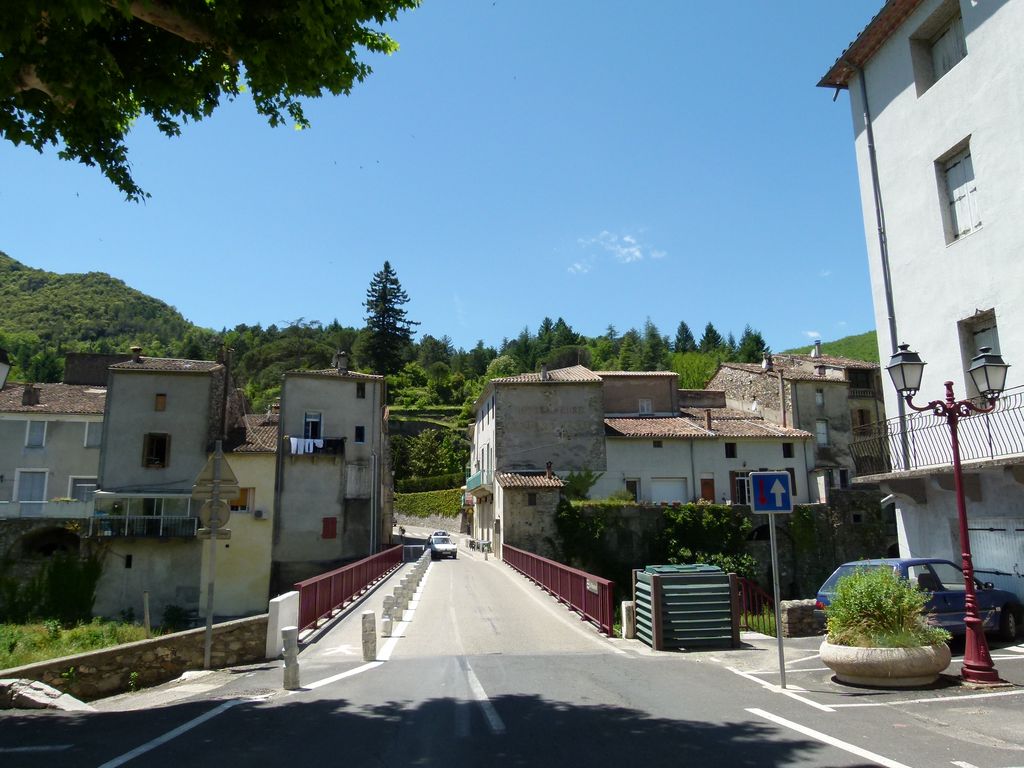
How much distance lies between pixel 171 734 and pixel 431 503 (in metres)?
62.1

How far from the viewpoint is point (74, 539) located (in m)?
36.3

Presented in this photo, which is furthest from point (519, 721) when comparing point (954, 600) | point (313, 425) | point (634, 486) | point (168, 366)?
point (168, 366)

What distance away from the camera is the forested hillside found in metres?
88.1

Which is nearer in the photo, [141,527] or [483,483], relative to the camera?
[141,527]

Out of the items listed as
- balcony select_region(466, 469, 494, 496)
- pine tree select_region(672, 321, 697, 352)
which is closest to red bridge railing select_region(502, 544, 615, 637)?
balcony select_region(466, 469, 494, 496)

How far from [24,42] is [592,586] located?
515 inches

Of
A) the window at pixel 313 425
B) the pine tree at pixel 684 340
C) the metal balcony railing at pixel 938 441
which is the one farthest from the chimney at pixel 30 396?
the pine tree at pixel 684 340

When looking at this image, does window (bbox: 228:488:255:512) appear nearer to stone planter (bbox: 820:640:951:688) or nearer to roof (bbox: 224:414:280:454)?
roof (bbox: 224:414:280:454)

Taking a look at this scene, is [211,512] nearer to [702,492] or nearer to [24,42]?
[24,42]

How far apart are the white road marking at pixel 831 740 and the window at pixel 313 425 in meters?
33.4

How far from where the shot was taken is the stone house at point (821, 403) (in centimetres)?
4366

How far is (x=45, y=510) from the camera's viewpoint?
3450 cm

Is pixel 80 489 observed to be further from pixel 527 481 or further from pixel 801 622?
pixel 801 622

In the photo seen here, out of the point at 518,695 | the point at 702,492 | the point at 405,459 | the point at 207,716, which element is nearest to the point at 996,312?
the point at 518,695
